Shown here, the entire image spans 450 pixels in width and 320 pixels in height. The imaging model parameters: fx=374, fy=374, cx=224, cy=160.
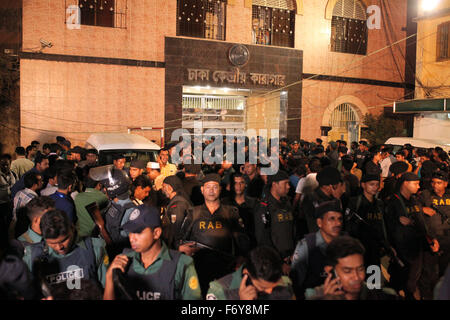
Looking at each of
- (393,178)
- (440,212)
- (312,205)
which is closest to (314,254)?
(312,205)

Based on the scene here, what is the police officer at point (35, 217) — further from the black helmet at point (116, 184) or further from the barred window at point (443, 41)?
the barred window at point (443, 41)

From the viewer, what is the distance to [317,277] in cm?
335

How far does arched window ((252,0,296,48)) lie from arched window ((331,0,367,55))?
263 cm

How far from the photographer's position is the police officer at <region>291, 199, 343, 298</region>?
3361 mm

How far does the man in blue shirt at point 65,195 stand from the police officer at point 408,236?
12.9 feet

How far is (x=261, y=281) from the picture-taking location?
2.47 metres

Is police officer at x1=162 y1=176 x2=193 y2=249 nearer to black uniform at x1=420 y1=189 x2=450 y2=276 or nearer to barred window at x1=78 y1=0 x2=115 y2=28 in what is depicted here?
black uniform at x1=420 y1=189 x2=450 y2=276

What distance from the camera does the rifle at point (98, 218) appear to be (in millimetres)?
4266

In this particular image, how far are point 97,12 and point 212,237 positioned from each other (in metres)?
14.8

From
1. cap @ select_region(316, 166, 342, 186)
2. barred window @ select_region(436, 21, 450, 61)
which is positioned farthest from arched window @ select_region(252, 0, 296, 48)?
cap @ select_region(316, 166, 342, 186)

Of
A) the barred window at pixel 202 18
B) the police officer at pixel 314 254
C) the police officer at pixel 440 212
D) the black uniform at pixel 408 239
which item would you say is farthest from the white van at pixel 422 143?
the police officer at pixel 314 254

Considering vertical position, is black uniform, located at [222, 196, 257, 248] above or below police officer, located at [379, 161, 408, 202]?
below

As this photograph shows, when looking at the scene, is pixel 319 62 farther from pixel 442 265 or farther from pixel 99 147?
pixel 442 265

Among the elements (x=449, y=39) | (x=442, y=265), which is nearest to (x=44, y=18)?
(x=442, y=265)
